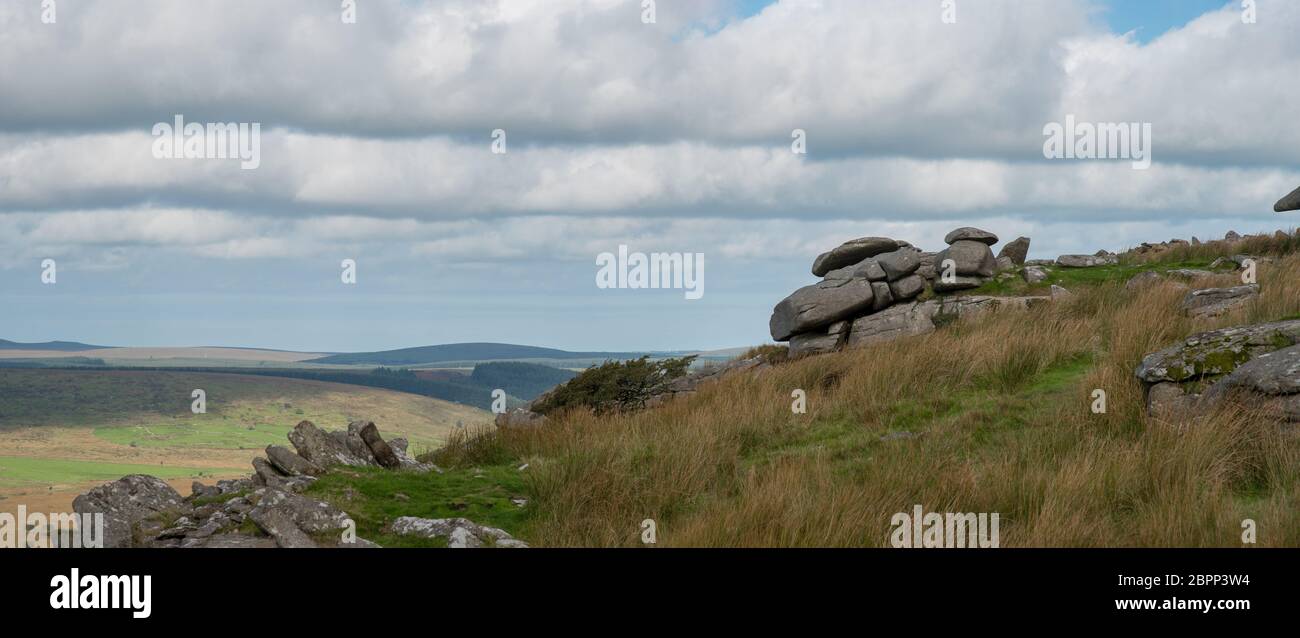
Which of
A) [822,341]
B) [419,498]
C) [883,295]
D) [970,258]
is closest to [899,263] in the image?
[883,295]

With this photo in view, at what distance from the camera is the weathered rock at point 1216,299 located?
17938 mm

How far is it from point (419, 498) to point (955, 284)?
17.3 m

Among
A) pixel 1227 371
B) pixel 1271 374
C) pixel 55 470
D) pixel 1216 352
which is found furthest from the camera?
pixel 55 470

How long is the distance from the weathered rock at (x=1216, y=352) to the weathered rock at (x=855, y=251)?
15189 millimetres

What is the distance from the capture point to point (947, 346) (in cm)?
1798

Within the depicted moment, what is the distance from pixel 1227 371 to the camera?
39.7 ft

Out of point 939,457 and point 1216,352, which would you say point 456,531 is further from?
point 1216,352

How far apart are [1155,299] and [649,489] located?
497 inches

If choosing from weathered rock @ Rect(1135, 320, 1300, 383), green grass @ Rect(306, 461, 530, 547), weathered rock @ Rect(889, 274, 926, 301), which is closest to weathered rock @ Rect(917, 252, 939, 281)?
weathered rock @ Rect(889, 274, 926, 301)

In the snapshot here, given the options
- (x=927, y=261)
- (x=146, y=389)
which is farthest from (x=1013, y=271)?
(x=146, y=389)

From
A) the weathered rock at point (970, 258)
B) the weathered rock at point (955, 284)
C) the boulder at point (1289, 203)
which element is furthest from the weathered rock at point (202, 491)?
the boulder at point (1289, 203)

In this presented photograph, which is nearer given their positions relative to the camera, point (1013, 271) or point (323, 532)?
point (323, 532)
